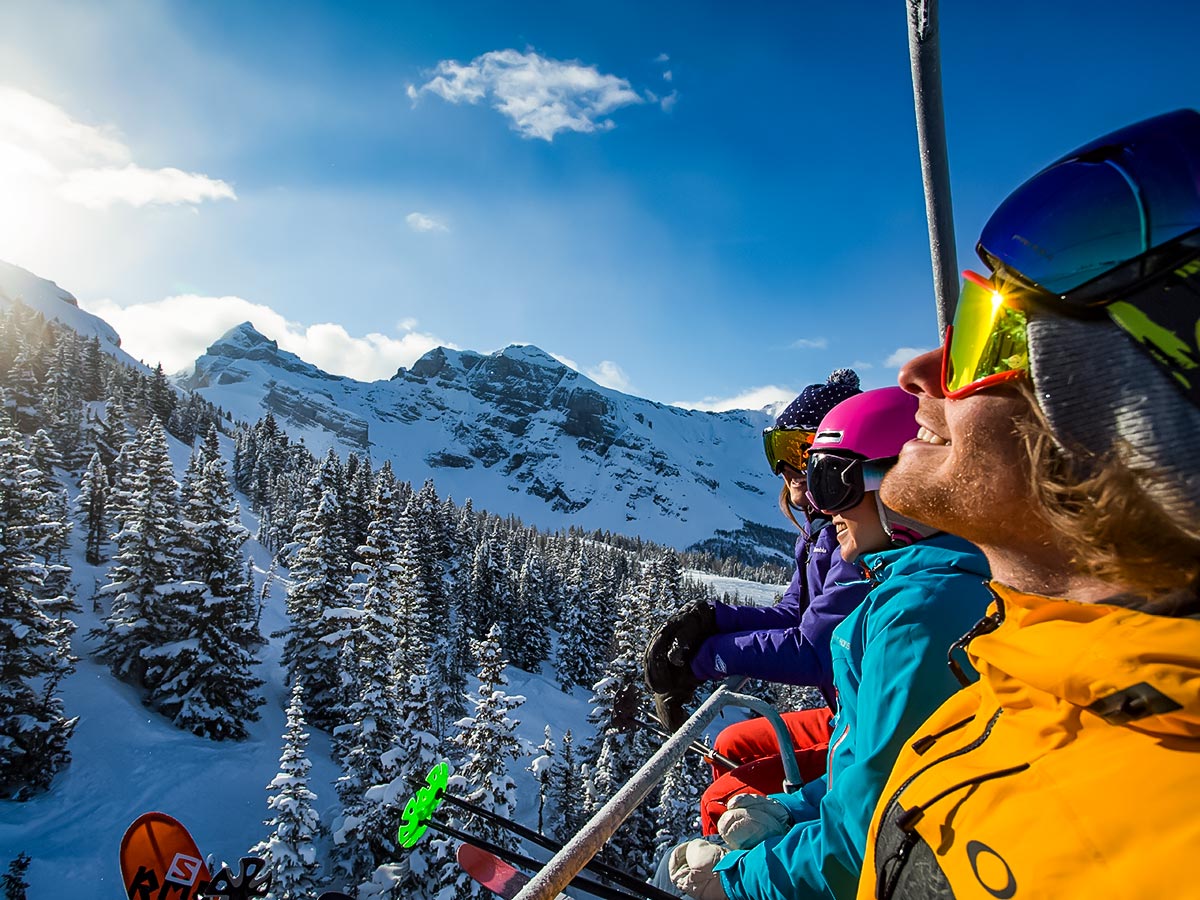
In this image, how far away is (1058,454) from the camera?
1181 millimetres

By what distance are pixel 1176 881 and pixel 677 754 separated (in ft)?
5.86

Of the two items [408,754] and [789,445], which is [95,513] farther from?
[789,445]

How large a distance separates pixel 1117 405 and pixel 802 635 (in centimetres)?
274

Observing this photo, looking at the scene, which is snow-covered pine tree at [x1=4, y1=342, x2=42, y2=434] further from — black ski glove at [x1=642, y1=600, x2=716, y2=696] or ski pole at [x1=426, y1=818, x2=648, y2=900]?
black ski glove at [x1=642, y1=600, x2=716, y2=696]

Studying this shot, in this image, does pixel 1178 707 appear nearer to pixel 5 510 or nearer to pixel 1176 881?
pixel 1176 881

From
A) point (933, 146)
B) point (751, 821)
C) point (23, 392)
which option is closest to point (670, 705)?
point (751, 821)

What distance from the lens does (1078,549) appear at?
1172mm

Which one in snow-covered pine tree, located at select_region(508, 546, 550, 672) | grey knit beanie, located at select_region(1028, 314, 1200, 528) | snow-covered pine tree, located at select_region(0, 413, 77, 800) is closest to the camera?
grey knit beanie, located at select_region(1028, 314, 1200, 528)

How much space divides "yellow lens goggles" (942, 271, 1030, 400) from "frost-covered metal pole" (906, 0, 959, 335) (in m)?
0.57

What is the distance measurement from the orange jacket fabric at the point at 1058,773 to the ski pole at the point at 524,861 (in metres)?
1.43

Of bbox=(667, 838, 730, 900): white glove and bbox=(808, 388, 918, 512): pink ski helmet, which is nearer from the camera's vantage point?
bbox=(667, 838, 730, 900): white glove

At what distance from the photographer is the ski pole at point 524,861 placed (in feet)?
8.08

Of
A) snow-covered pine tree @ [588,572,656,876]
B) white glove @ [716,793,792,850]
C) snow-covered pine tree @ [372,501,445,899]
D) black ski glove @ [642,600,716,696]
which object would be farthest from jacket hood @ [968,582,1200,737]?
snow-covered pine tree @ [372,501,445,899]

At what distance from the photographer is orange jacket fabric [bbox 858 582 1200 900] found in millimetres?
774
